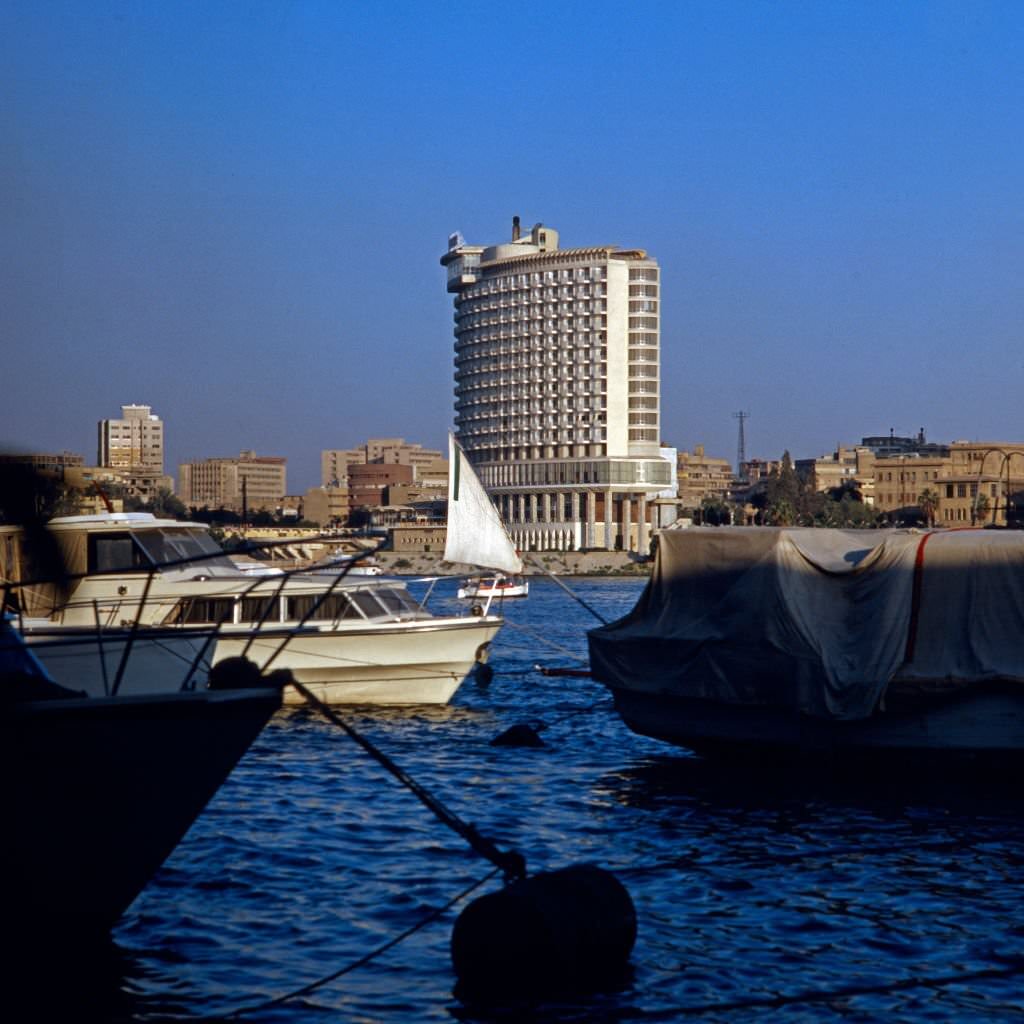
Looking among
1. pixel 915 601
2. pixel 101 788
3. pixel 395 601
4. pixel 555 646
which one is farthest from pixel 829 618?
pixel 555 646

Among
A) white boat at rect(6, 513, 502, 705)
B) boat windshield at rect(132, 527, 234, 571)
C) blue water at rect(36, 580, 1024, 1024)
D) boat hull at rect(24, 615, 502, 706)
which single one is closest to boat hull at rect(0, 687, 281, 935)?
blue water at rect(36, 580, 1024, 1024)

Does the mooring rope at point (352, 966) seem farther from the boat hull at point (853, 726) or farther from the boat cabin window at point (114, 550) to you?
the boat cabin window at point (114, 550)

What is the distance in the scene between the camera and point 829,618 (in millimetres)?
22609

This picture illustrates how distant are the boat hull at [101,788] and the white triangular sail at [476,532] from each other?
23045mm

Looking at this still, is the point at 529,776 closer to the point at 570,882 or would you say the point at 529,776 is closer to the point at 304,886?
the point at 304,886

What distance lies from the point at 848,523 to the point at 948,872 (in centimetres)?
16536

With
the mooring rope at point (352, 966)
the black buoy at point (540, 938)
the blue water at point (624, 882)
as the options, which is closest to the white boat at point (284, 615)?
the blue water at point (624, 882)

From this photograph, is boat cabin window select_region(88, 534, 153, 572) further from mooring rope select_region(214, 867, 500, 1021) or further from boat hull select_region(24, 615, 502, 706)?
mooring rope select_region(214, 867, 500, 1021)

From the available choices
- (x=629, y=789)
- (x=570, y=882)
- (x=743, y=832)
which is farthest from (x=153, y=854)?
(x=629, y=789)

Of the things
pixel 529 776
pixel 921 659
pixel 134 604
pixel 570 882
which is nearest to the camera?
pixel 570 882

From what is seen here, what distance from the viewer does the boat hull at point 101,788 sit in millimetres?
12508

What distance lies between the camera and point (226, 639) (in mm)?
29078

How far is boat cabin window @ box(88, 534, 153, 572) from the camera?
3039 cm

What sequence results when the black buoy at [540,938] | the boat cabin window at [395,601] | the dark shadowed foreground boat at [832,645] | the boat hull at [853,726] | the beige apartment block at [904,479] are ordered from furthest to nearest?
the beige apartment block at [904,479] < the boat cabin window at [395,601] < the dark shadowed foreground boat at [832,645] < the boat hull at [853,726] < the black buoy at [540,938]
